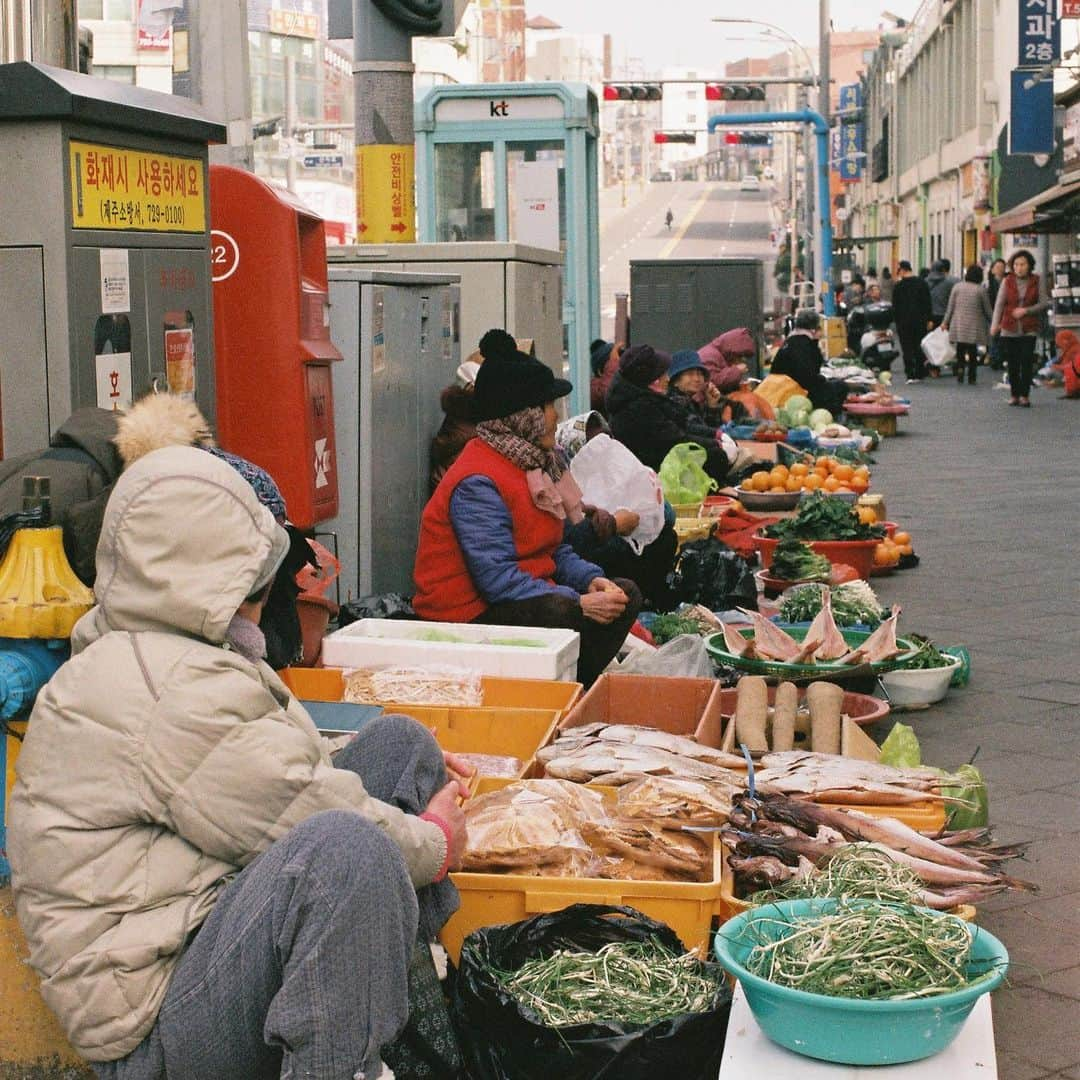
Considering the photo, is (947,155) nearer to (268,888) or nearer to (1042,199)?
(1042,199)

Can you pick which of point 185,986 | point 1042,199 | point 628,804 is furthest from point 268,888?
point 1042,199

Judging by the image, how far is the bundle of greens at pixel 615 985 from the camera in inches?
132

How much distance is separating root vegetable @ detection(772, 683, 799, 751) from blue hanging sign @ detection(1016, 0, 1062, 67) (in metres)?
26.4

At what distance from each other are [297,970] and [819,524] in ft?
22.0

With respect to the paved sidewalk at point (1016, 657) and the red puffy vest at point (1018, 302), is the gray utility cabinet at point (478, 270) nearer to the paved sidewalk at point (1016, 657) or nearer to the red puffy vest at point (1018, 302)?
the paved sidewalk at point (1016, 657)

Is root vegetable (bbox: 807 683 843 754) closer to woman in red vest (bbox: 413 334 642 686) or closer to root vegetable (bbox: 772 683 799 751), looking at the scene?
root vegetable (bbox: 772 683 799 751)

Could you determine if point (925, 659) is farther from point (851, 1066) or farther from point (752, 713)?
point (851, 1066)

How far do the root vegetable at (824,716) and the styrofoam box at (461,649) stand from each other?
2.62ft

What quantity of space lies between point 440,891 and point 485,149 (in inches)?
348

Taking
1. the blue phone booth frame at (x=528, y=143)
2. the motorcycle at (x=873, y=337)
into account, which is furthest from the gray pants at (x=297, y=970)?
the motorcycle at (x=873, y=337)

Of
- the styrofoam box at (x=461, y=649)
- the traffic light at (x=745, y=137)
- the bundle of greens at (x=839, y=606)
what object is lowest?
the bundle of greens at (x=839, y=606)

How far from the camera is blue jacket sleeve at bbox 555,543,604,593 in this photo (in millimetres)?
6539

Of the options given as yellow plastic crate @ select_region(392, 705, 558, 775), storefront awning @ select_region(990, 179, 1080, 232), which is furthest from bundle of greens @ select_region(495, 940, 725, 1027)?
storefront awning @ select_region(990, 179, 1080, 232)

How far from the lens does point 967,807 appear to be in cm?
454
